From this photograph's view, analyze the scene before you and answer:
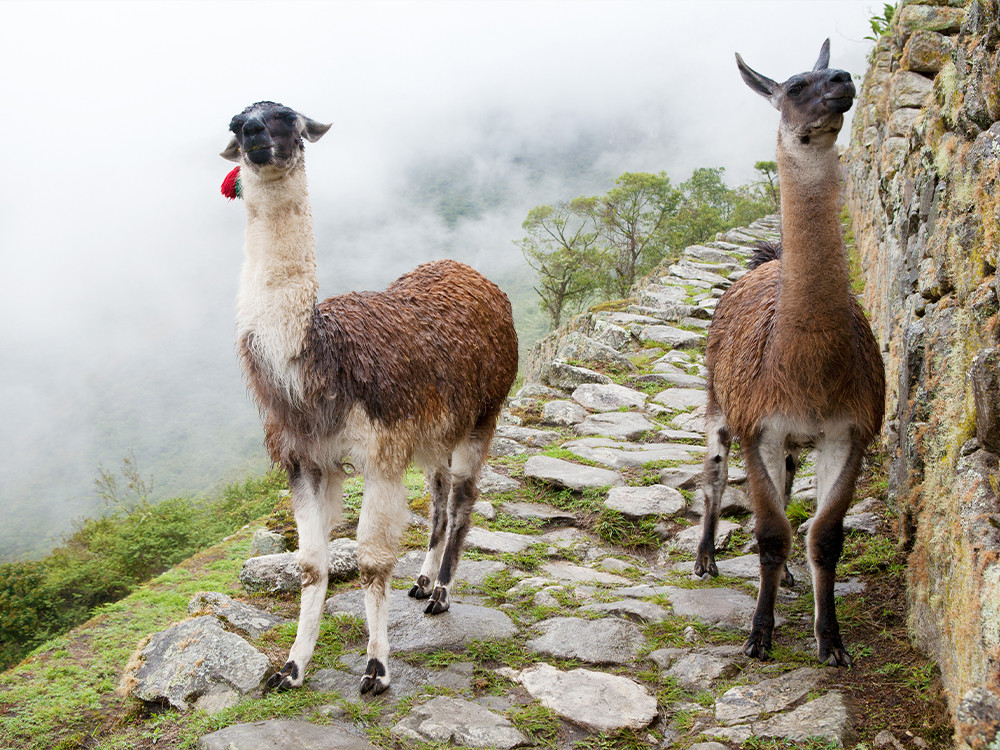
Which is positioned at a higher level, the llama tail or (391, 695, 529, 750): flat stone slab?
the llama tail

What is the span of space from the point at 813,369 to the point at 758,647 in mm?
1226

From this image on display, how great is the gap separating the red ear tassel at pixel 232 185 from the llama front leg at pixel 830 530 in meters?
2.91

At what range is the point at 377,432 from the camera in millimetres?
3248

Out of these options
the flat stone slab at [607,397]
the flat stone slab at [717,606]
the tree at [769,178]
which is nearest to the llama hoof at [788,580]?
the flat stone slab at [717,606]

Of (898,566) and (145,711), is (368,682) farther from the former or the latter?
(898,566)

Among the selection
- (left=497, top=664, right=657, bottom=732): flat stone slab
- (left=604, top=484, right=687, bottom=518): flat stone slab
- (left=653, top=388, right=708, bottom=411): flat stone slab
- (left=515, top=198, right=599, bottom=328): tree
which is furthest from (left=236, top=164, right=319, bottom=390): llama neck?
(left=515, top=198, right=599, bottom=328): tree

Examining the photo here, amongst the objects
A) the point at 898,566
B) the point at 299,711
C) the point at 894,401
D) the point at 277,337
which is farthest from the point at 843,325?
the point at 299,711

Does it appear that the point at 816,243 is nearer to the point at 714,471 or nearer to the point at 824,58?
the point at 824,58

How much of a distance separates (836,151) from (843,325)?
743 mm

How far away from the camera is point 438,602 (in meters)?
3.81

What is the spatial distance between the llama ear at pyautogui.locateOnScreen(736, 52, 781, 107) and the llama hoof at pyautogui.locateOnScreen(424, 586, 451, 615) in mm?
2886

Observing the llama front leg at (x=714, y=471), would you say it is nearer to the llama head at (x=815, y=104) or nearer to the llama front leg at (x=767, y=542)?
the llama front leg at (x=767, y=542)

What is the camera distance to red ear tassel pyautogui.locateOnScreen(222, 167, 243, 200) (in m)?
3.40

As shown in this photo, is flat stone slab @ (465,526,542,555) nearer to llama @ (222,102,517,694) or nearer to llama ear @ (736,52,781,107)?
llama @ (222,102,517,694)
